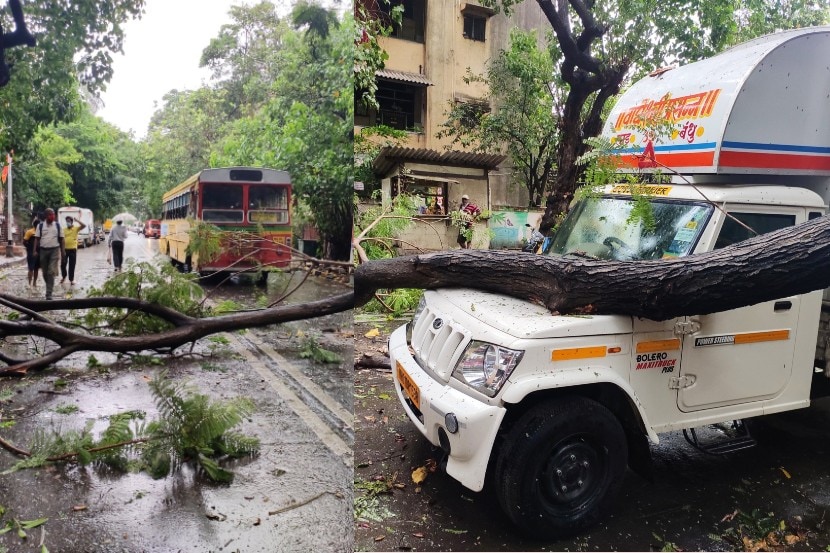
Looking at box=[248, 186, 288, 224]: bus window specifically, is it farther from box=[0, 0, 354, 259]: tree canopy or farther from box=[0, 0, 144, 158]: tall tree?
box=[0, 0, 144, 158]: tall tree

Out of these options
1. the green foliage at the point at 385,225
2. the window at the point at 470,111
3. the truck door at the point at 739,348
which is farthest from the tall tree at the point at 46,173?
the truck door at the point at 739,348

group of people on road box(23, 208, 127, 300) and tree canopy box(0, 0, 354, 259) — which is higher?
tree canopy box(0, 0, 354, 259)

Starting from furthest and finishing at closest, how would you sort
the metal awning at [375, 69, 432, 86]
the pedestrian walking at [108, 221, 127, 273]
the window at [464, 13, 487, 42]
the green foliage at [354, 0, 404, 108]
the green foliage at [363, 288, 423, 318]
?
1. the green foliage at [363, 288, 423, 318]
2. the window at [464, 13, 487, 42]
3. the metal awning at [375, 69, 432, 86]
4. the green foliage at [354, 0, 404, 108]
5. the pedestrian walking at [108, 221, 127, 273]

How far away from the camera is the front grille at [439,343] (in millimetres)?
2512

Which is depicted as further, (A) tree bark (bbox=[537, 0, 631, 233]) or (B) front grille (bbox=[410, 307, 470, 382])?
(A) tree bark (bbox=[537, 0, 631, 233])

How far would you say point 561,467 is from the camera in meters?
2.42

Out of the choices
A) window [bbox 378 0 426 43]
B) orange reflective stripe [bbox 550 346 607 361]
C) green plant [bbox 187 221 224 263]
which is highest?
window [bbox 378 0 426 43]

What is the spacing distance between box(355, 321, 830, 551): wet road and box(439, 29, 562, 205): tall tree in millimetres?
1996

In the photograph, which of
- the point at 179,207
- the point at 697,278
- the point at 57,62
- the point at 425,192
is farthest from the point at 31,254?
the point at 697,278

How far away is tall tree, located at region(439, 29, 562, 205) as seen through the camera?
13.0 feet

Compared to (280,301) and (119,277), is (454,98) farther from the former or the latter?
(119,277)

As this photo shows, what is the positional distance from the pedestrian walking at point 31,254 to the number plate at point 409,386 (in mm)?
1609

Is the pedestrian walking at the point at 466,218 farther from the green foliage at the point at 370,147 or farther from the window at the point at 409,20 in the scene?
the window at the point at 409,20

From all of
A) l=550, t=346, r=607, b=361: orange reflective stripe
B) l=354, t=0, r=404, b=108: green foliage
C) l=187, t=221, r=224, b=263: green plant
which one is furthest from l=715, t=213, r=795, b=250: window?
l=187, t=221, r=224, b=263: green plant
